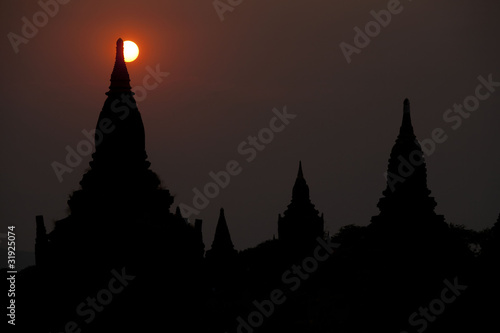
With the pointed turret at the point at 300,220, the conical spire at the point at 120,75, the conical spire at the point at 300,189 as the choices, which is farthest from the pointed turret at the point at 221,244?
the conical spire at the point at 120,75

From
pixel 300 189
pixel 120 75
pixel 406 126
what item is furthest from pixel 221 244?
pixel 120 75

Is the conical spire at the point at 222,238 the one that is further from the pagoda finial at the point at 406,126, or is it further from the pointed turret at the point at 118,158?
the pointed turret at the point at 118,158

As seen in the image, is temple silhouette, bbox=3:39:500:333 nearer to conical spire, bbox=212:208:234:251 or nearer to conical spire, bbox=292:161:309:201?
conical spire, bbox=212:208:234:251

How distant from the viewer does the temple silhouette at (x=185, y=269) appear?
44.4 m

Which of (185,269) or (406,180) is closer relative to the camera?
(185,269)

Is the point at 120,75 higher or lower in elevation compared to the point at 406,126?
higher

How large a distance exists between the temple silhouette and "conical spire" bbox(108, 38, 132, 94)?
0.14 feet

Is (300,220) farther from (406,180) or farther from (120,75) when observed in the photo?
(120,75)

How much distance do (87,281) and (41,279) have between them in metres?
1.94

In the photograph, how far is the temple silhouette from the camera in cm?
4438

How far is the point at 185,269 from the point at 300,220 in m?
25.4

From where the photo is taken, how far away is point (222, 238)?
64.2m

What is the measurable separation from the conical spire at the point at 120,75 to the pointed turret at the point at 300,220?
24081mm

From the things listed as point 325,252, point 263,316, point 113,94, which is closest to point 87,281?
point 113,94
